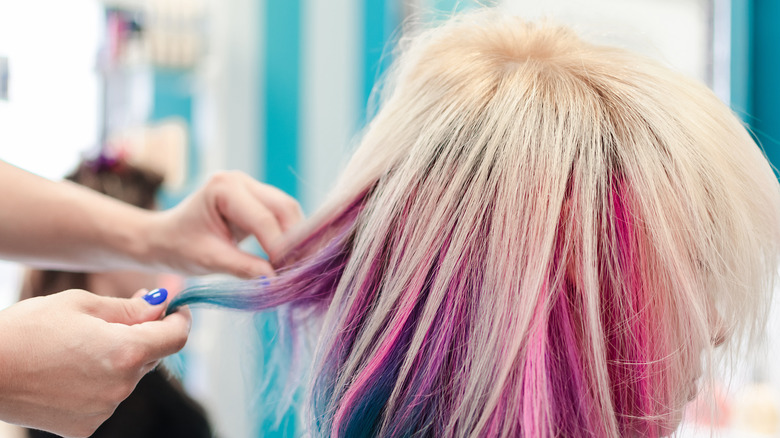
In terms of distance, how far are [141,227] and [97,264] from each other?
10 centimetres

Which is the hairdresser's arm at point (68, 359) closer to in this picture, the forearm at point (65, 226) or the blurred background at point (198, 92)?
the forearm at point (65, 226)

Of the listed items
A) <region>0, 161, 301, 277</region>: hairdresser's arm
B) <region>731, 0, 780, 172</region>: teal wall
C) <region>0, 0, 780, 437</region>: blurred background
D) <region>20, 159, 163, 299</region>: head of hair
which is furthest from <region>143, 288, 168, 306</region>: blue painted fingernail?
<region>731, 0, 780, 172</region>: teal wall

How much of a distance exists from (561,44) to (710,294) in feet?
1.01

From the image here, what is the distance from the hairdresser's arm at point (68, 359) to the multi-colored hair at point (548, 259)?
7.6 inches

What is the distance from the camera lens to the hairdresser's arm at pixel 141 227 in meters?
0.88

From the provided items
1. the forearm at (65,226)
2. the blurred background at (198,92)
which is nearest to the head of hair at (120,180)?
the blurred background at (198,92)

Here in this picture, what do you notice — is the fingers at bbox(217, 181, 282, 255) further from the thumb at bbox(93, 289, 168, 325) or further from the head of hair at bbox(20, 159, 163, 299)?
the head of hair at bbox(20, 159, 163, 299)

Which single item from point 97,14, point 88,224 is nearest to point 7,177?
point 88,224

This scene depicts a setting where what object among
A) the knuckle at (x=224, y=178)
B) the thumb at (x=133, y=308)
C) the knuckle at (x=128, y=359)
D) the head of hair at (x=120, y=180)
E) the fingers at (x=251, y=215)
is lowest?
the head of hair at (x=120, y=180)

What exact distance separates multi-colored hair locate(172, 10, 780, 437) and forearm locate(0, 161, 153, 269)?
44 centimetres

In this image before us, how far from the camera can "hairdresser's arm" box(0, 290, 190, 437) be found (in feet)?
1.97

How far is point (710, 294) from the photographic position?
2.08 ft

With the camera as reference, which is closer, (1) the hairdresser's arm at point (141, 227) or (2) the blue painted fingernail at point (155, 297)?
(2) the blue painted fingernail at point (155, 297)

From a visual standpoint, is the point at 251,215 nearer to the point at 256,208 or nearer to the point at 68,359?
the point at 256,208
